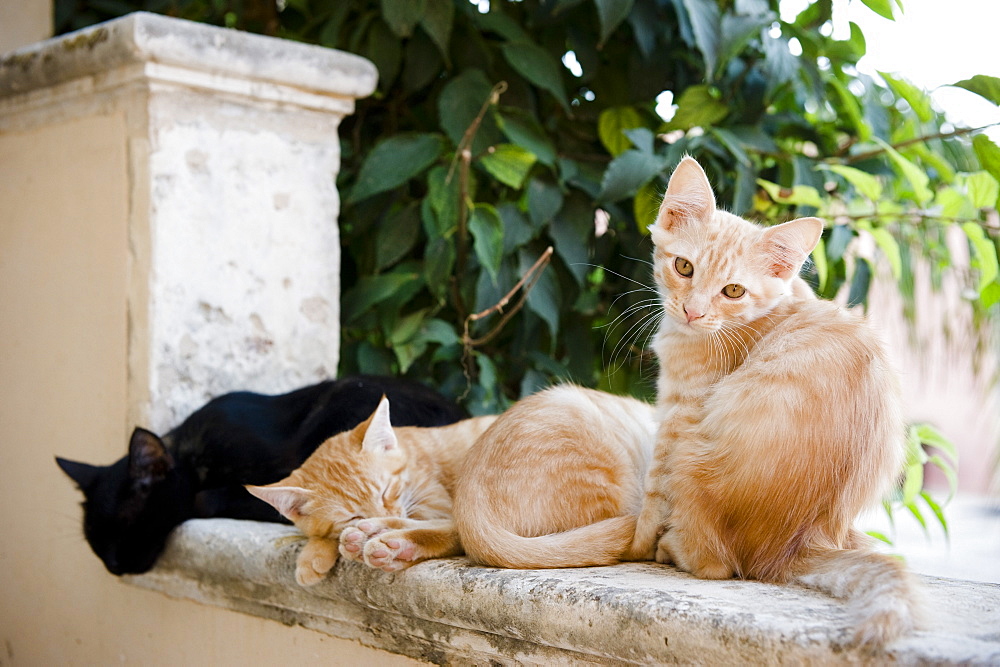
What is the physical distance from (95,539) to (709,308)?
4.76 feet

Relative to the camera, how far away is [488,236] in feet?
6.81

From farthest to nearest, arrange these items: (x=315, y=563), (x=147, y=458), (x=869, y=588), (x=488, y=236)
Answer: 1. (x=488, y=236)
2. (x=147, y=458)
3. (x=315, y=563)
4. (x=869, y=588)

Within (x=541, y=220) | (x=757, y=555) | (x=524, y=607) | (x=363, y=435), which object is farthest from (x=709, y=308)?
(x=541, y=220)

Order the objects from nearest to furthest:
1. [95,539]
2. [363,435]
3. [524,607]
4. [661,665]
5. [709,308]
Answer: [661,665] < [524,607] < [709,308] < [363,435] < [95,539]

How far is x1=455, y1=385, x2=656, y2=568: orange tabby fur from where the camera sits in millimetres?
1329

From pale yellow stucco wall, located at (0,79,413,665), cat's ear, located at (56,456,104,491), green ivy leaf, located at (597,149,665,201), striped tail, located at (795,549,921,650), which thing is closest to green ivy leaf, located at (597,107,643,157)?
green ivy leaf, located at (597,149,665,201)

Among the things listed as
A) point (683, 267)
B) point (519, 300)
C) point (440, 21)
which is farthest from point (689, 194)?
point (440, 21)

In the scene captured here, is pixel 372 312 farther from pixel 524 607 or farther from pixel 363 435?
pixel 524 607

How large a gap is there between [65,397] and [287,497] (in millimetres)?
879

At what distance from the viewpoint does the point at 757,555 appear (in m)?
1.25

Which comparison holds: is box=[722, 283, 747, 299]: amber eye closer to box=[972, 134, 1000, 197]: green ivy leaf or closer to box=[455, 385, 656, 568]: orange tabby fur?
box=[455, 385, 656, 568]: orange tabby fur

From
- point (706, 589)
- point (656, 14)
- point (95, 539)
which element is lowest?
point (95, 539)

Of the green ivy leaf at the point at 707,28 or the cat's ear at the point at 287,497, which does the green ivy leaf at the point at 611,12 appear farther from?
the cat's ear at the point at 287,497

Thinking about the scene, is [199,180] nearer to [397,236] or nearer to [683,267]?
[397,236]
